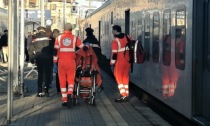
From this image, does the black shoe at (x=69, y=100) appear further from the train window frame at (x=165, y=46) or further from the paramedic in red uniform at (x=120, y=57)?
the train window frame at (x=165, y=46)

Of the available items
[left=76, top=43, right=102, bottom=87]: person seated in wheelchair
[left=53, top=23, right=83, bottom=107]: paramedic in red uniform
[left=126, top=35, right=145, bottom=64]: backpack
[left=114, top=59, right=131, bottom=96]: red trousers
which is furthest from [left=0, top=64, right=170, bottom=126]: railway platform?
[left=126, top=35, right=145, bottom=64]: backpack

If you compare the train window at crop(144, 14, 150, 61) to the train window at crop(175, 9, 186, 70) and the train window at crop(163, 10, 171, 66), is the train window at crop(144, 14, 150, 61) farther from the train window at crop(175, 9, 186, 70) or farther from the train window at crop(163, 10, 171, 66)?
the train window at crop(175, 9, 186, 70)

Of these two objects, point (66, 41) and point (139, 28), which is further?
point (139, 28)

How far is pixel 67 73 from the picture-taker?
11.3 m

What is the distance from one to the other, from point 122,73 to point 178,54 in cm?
370

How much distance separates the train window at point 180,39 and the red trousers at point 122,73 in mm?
3383

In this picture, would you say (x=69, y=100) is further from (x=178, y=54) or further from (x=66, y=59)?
(x=178, y=54)

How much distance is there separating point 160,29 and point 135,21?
12.8 feet

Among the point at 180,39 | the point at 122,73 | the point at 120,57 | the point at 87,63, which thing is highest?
the point at 180,39

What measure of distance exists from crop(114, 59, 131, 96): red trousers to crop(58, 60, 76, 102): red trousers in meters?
1.40

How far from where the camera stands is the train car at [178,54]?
25.4ft

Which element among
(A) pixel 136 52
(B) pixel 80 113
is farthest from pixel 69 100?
(A) pixel 136 52

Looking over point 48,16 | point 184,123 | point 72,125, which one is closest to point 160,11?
point 184,123

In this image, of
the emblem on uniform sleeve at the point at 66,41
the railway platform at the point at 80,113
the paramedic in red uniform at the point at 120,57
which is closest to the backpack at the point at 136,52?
the paramedic in red uniform at the point at 120,57
